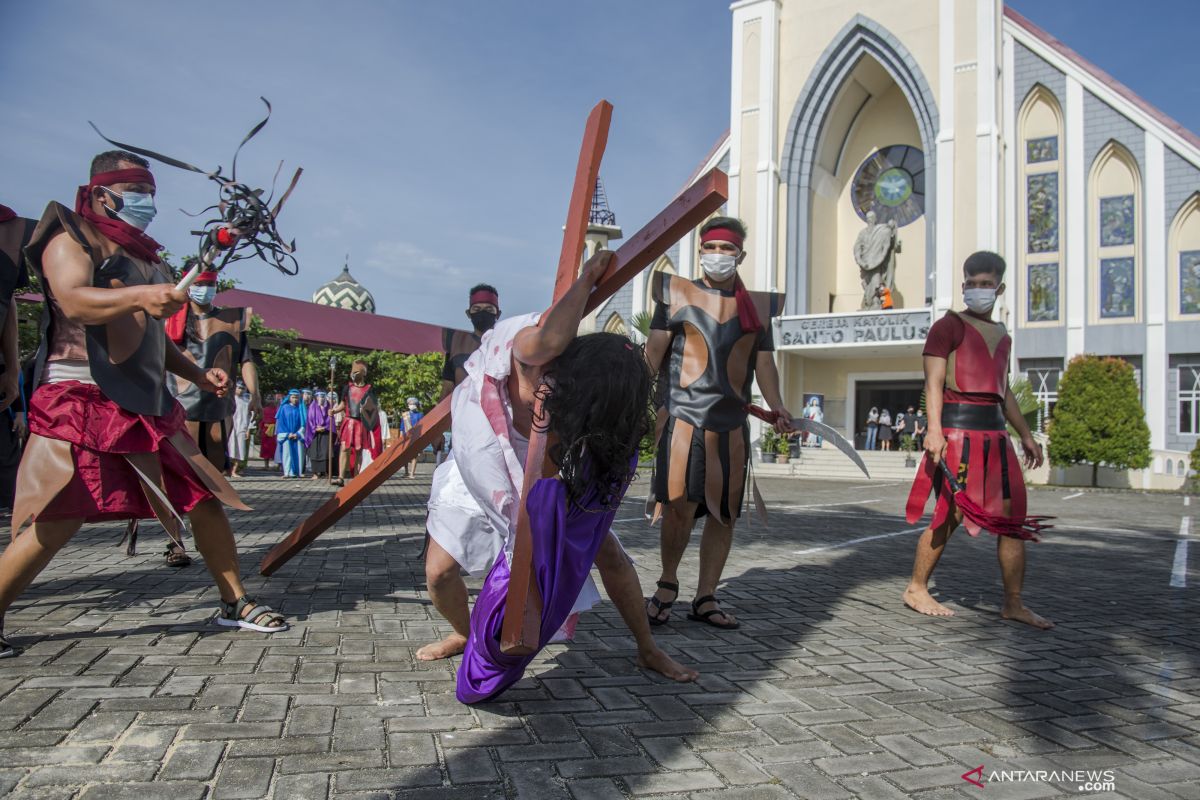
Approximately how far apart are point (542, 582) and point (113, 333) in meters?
2.03

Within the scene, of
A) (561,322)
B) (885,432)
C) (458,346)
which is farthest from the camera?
(885,432)

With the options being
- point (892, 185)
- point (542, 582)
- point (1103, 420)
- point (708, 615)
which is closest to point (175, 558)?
point (708, 615)

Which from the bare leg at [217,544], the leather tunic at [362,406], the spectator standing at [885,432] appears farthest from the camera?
the spectator standing at [885,432]

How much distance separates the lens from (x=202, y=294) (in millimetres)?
5254

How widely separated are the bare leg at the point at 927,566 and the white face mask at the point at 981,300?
1136 mm

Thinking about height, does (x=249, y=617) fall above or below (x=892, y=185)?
below

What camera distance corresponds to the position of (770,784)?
2.11 m

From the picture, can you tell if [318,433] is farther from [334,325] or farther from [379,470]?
[334,325]

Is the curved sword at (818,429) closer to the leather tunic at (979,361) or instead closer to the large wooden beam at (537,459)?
the leather tunic at (979,361)

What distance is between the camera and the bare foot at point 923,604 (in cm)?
436

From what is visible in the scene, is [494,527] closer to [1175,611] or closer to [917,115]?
[1175,611]

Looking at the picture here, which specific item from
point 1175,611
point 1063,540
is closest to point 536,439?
point 1175,611

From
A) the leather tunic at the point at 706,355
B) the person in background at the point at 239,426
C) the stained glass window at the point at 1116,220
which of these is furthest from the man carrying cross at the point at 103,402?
the stained glass window at the point at 1116,220

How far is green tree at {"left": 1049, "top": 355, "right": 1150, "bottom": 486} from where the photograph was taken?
20656mm
